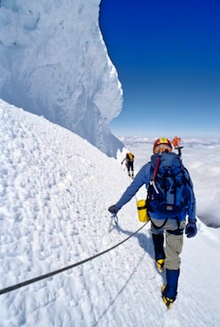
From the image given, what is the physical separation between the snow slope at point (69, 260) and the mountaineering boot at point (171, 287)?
166 millimetres

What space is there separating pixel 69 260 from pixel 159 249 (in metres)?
1.85

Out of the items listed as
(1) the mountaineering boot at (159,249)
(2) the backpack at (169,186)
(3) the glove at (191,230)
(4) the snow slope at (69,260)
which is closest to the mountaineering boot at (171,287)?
(4) the snow slope at (69,260)

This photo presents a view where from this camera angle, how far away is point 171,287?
379 centimetres

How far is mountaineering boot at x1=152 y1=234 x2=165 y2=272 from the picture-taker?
4465 mm

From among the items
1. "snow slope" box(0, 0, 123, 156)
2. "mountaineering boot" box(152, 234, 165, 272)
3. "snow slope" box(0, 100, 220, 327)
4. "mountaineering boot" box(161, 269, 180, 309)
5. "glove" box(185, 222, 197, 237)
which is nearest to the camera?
"snow slope" box(0, 100, 220, 327)

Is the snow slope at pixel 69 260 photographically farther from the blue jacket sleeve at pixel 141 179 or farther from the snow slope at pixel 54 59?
the snow slope at pixel 54 59

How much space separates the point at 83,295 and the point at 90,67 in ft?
85.0

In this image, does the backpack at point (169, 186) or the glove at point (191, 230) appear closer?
the backpack at point (169, 186)

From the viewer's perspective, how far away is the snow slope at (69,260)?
9.11 ft

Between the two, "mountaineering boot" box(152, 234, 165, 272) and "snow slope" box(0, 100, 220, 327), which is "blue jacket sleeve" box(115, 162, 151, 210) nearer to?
"mountaineering boot" box(152, 234, 165, 272)

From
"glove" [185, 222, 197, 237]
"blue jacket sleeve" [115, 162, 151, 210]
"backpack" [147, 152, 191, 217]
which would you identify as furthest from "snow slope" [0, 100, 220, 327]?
"backpack" [147, 152, 191, 217]

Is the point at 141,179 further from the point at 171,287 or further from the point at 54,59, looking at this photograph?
the point at 54,59

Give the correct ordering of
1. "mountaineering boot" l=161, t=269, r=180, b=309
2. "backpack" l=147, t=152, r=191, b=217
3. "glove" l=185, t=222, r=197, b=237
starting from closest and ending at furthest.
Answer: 1. "backpack" l=147, t=152, r=191, b=217
2. "mountaineering boot" l=161, t=269, r=180, b=309
3. "glove" l=185, t=222, r=197, b=237

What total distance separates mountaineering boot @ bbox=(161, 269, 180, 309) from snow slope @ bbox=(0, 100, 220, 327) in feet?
0.54
